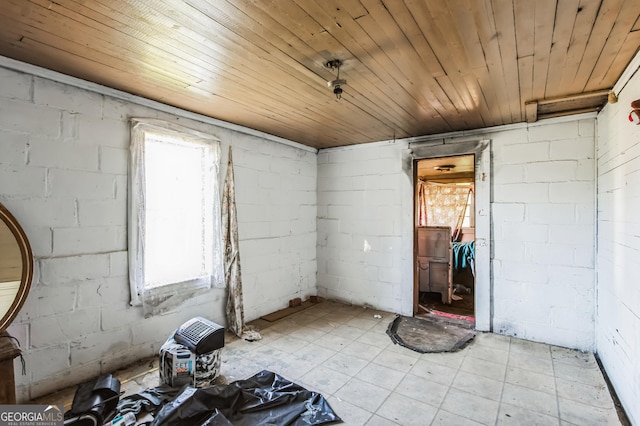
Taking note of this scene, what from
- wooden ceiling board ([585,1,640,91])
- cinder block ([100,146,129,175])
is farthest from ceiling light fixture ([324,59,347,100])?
cinder block ([100,146,129,175])

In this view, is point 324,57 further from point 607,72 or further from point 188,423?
point 188,423

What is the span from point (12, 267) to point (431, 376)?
129 inches

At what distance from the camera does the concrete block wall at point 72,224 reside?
87.6 inches

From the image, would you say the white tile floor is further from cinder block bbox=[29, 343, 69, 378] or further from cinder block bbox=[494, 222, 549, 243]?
cinder block bbox=[494, 222, 549, 243]

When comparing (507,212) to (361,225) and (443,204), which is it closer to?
(361,225)

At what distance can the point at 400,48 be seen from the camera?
1954mm

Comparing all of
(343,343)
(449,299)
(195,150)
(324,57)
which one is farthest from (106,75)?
(449,299)

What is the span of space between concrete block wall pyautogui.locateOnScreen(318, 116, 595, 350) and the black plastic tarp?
7.77 feet

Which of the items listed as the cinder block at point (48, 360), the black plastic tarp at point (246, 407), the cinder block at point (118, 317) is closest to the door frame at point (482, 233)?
the black plastic tarp at point (246, 407)

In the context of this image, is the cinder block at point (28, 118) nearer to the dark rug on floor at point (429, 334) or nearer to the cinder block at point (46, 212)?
the cinder block at point (46, 212)

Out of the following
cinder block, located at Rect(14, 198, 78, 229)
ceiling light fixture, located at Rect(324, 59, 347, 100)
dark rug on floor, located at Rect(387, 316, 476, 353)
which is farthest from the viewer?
dark rug on floor, located at Rect(387, 316, 476, 353)

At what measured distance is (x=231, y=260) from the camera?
3.60m

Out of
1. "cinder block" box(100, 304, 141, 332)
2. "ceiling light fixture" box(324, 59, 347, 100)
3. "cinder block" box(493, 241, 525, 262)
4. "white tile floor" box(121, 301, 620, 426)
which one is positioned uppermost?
"ceiling light fixture" box(324, 59, 347, 100)

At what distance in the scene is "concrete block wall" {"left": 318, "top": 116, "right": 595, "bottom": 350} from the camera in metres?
3.22
